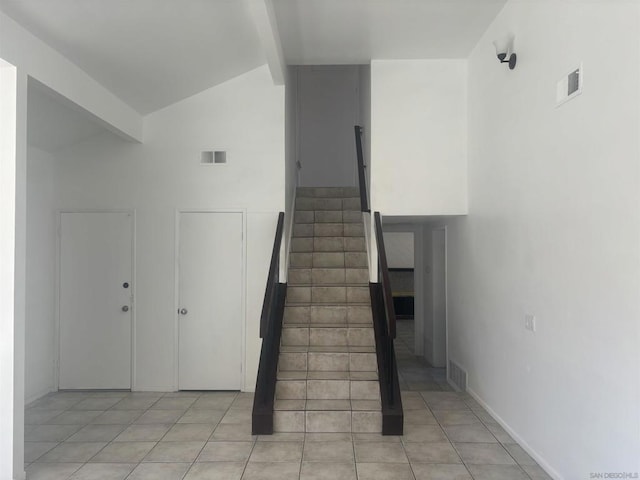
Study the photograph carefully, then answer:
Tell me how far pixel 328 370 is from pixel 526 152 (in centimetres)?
261

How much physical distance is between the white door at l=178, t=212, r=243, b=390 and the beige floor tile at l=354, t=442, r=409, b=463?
78.8 inches

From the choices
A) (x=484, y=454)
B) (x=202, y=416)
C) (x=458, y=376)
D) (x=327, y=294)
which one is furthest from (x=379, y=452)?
(x=458, y=376)

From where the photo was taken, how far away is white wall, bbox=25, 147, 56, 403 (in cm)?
489

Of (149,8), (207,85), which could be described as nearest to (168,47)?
(149,8)

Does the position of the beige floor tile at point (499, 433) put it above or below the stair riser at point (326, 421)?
below

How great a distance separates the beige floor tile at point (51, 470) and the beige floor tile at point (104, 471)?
0.21 ft

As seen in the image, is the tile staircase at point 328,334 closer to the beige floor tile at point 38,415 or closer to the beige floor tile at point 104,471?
the beige floor tile at point 104,471

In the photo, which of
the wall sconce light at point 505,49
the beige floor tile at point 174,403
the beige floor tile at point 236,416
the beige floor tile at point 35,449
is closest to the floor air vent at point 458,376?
the beige floor tile at point 236,416

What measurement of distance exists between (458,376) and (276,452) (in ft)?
8.47

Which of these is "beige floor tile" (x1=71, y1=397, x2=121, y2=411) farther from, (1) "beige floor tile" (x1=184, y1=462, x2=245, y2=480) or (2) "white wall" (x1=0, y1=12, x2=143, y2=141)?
(2) "white wall" (x1=0, y1=12, x2=143, y2=141)

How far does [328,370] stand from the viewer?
4391 millimetres

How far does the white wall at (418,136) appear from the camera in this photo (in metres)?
5.07

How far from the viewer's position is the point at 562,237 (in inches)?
116

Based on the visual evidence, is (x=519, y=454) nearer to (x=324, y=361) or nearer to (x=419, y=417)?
(x=419, y=417)
